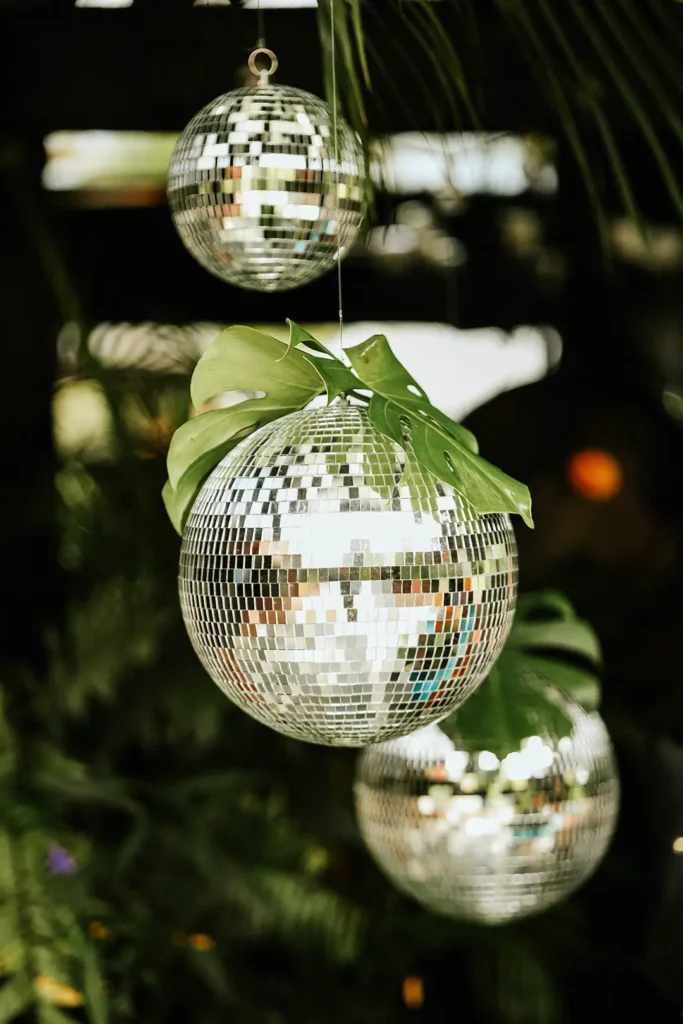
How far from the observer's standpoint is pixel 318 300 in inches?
103

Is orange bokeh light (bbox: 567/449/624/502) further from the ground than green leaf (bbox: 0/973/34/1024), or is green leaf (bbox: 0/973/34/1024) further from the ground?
orange bokeh light (bbox: 567/449/624/502)

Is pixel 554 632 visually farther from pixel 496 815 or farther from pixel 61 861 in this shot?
pixel 61 861

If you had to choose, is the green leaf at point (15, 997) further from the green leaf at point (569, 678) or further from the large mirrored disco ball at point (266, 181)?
the large mirrored disco ball at point (266, 181)

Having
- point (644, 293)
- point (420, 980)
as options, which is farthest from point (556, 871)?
point (644, 293)

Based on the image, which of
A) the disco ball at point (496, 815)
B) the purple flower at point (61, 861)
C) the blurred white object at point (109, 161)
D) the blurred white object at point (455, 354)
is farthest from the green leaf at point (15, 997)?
the blurred white object at point (455, 354)

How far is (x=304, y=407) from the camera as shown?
0.85 metres

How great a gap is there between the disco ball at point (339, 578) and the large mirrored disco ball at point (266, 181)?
281mm

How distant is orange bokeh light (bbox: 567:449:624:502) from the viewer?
282 cm

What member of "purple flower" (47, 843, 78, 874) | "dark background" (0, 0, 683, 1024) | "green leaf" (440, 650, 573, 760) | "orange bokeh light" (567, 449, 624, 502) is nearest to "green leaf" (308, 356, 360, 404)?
"green leaf" (440, 650, 573, 760)

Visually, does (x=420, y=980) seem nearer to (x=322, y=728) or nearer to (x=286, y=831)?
(x=286, y=831)

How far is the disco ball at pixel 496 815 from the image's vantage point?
4.25 ft

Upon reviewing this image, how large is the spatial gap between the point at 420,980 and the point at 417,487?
2.01m

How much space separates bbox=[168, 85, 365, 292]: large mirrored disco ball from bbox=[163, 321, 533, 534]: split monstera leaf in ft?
0.69

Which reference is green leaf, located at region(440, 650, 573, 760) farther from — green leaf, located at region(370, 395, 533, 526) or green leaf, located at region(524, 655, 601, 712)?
green leaf, located at region(370, 395, 533, 526)
